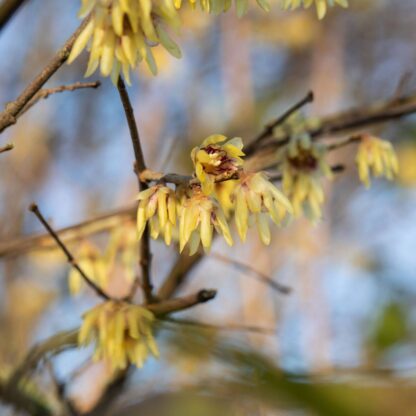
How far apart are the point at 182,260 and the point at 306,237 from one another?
123 inches

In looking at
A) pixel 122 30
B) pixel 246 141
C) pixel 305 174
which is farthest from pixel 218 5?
pixel 246 141

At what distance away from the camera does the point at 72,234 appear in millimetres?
2268

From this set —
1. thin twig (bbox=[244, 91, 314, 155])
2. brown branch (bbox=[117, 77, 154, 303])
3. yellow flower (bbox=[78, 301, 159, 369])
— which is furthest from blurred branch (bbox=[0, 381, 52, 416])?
thin twig (bbox=[244, 91, 314, 155])

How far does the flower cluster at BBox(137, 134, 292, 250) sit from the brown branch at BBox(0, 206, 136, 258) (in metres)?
0.83

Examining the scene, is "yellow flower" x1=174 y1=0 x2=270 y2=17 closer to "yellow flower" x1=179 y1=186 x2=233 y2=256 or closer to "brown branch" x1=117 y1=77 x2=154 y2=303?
"brown branch" x1=117 y1=77 x2=154 y2=303

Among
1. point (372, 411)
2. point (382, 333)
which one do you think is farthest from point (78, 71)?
point (372, 411)

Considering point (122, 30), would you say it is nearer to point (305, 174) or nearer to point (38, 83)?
point (38, 83)

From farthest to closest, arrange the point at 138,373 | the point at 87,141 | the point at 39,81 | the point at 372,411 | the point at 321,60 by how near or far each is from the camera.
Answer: the point at 87,141 < the point at 321,60 < the point at 138,373 < the point at 39,81 < the point at 372,411

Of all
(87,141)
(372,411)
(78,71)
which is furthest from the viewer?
(87,141)

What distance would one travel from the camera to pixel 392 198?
24.4 ft

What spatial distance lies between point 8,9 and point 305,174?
0.89 m

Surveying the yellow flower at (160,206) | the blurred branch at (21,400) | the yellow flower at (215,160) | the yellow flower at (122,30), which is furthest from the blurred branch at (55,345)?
the yellow flower at (122,30)

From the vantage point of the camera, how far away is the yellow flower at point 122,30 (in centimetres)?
113

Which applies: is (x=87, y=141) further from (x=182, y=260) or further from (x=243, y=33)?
(x=182, y=260)
